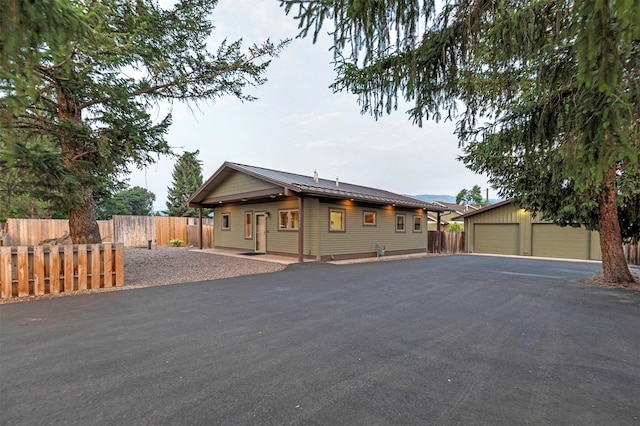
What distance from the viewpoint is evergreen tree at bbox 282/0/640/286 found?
2477mm

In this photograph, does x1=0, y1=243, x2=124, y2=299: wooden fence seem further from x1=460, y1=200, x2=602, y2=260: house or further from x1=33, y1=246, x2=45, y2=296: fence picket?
x1=460, y1=200, x2=602, y2=260: house

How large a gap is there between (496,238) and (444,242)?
9.66 feet

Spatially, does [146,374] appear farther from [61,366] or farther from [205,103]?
[205,103]

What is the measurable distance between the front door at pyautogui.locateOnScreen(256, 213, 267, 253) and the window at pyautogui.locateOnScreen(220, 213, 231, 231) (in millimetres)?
2444

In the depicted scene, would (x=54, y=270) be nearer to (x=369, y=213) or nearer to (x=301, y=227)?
(x=301, y=227)

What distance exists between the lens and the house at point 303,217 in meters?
11.6

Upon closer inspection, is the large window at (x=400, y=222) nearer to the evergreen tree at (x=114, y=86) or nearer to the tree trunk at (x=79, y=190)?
the evergreen tree at (x=114, y=86)

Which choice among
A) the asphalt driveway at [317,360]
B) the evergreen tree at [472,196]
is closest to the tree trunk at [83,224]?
the asphalt driveway at [317,360]

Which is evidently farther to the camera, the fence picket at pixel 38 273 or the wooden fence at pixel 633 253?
the wooden fence at pixel 633 253

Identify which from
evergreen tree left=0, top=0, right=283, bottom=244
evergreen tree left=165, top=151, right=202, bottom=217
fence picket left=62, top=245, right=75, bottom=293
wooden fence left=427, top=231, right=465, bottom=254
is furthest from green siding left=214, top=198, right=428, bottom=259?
evergreen tree left=165, top=151, right=202, bottom=217

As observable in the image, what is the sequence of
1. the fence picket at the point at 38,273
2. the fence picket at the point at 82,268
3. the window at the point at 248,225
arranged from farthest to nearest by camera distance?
1. the window at the point at 248,225
2. the fence picket at the point at 82,268
3. the fence picket at the point at 38,273

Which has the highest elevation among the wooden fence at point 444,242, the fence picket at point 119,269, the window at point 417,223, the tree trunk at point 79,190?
the tree trunk at point 79,190

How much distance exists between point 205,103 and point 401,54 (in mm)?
7260

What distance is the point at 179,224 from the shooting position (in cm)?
1908
